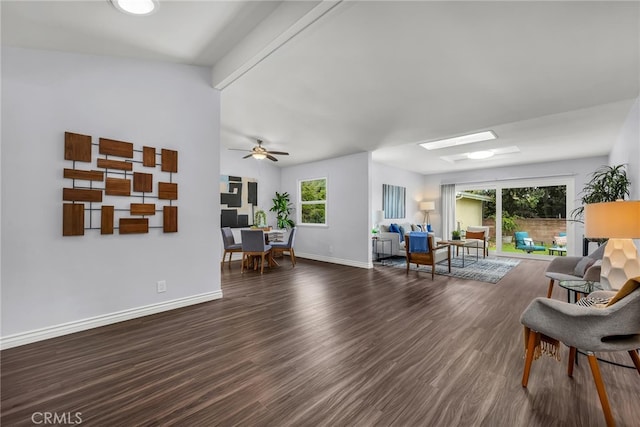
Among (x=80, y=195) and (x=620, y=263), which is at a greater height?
(x=80, y=195)

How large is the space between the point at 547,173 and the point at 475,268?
3599mm

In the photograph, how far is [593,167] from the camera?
6.35 m

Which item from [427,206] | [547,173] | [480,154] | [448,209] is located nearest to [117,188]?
[480,154]

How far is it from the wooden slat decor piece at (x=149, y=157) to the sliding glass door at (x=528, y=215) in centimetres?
836

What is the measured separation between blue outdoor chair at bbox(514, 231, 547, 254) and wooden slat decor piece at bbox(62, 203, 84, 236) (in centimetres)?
903

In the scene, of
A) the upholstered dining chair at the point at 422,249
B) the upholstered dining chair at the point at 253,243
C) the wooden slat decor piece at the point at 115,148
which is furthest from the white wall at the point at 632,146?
the wooden slat decor piece at the point at 115,148

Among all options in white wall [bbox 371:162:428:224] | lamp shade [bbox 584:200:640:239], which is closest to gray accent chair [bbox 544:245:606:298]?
lamp shade [bbox 584:200:640:239]

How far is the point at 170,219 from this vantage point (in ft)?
9.98

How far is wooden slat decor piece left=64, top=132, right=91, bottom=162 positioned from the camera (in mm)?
2457

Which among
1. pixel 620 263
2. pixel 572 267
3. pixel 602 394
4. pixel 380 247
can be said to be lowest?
pixel 602 394

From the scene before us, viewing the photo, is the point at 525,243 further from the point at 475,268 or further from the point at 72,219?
the point at 72,219

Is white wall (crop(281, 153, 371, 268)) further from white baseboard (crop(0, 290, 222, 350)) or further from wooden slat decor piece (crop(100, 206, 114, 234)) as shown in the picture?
wooden slat decor piece (crop(100, 206, 114, 234))

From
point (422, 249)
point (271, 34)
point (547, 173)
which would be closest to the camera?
point (271, 34)

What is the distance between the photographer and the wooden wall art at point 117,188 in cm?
249
